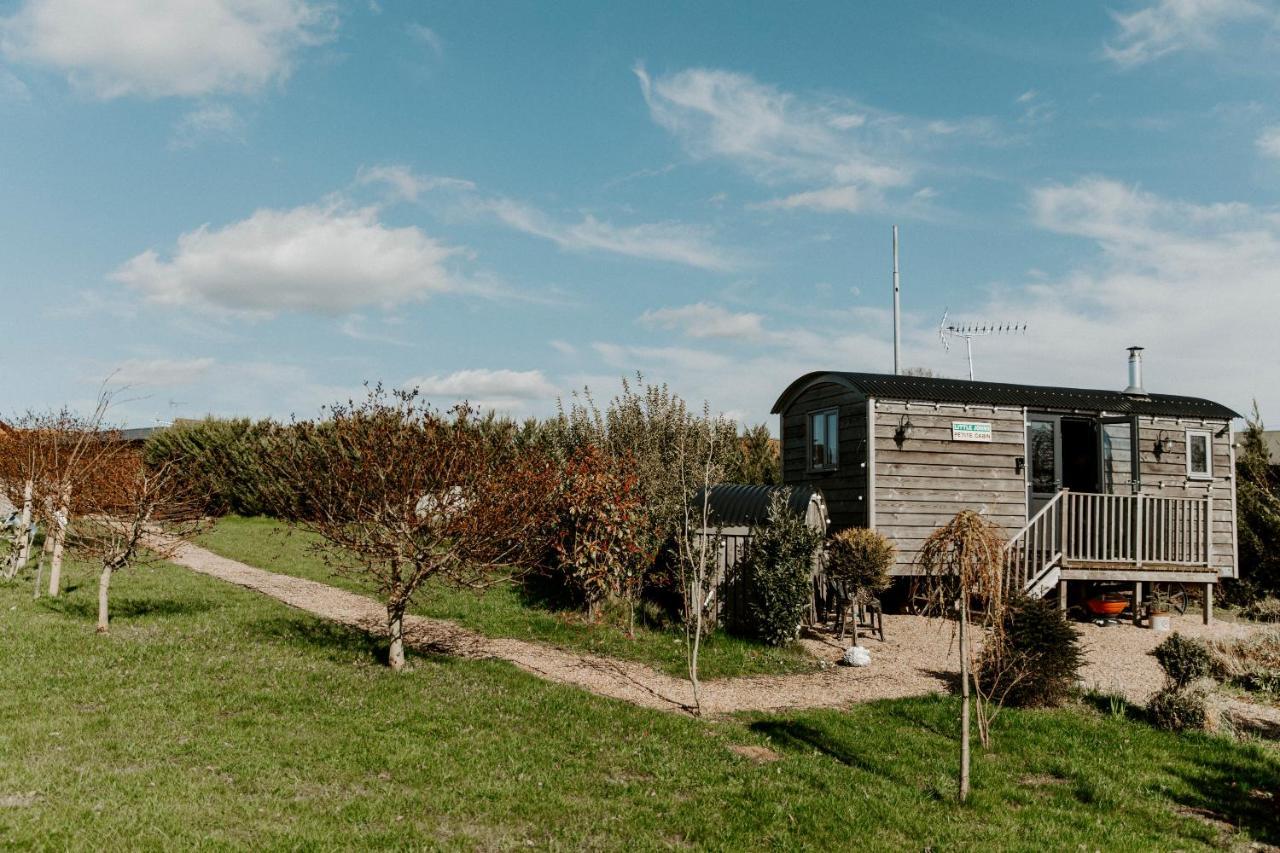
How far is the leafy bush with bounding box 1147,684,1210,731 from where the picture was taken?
870 cm

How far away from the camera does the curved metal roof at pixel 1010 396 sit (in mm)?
15789

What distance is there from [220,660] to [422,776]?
423cm

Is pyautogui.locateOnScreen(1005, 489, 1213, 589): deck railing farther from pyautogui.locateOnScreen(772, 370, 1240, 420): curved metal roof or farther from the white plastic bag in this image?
the white plastic bag

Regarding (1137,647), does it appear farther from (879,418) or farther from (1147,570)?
(879,418)

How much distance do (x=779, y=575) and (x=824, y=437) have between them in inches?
234

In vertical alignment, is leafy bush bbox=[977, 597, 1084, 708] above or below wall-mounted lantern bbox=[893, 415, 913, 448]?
below

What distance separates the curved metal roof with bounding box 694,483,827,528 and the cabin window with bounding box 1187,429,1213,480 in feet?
28.0

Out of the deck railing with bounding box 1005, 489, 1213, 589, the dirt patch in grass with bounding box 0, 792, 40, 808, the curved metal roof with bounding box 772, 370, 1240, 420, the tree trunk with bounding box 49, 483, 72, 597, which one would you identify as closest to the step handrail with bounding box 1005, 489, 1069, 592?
the deck railing with bounding box 1005, 489, 1213, 589

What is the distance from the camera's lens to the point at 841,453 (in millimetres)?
16469

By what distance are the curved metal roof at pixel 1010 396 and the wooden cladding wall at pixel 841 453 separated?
0.85 ft

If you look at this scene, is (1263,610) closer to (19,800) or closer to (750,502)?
(750,502)

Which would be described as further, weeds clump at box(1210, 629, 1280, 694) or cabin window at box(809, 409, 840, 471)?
cabin window at box(809, 409, 840, 471)

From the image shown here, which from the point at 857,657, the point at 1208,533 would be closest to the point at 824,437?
the point at 857,657

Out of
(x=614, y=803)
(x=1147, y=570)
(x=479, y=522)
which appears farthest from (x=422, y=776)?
(x=1147, y=570)
